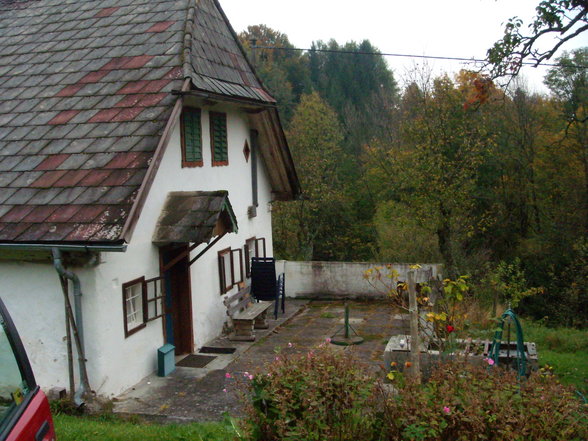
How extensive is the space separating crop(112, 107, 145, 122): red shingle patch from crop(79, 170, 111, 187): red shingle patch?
1228mm

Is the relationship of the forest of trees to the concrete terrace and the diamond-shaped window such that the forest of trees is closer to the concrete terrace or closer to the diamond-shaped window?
the concrete terrace

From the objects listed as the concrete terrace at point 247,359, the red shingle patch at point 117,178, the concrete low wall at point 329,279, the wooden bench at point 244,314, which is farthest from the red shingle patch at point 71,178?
the concrete low wall at point 329,279

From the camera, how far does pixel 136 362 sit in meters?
9.35

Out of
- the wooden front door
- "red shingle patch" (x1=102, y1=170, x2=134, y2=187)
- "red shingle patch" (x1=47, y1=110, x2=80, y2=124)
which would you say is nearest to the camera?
"red shingle patch" (x1=102, y1=170, x2=134, y2=187)

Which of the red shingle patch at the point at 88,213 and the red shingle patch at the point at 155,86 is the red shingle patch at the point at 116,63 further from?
the red shingle patch at the point at 88,213

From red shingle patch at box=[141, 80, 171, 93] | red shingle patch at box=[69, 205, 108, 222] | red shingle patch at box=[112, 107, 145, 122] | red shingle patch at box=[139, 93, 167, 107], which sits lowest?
red shingle patch at box=[69, 205, 108, 222]

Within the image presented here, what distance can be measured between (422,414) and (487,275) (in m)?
15.1

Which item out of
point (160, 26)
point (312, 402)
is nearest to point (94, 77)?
point (160, 26)

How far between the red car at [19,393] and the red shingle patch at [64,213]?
473cm

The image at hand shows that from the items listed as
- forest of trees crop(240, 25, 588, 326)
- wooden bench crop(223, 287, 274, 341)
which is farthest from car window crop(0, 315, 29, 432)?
forest of trees crop(240, 25, 588, 326)

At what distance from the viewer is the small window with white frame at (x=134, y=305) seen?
29.7 ft

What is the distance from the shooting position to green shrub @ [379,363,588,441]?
443 centimetres

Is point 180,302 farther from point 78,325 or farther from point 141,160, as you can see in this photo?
point 141,160

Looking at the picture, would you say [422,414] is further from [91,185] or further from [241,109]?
[241,109]
